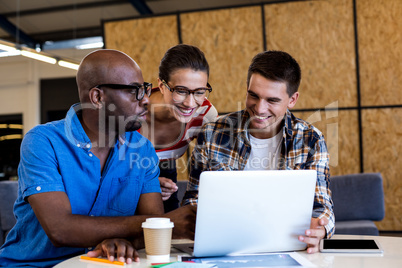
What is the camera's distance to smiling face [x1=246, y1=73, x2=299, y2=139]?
2277 millimetres

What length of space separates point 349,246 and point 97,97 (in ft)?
3.86

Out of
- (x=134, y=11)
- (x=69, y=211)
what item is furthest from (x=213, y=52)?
(x=134, y=11)

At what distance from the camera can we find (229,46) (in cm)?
548

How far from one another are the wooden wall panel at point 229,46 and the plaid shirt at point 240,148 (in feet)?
9.73

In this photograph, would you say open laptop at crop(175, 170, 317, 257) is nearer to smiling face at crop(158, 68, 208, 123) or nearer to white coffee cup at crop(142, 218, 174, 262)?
white coffee cup at crop(142, 218, 174, 262)

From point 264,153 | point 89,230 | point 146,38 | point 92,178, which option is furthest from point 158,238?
point 146,38

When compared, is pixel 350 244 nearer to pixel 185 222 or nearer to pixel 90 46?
pixel 185 222

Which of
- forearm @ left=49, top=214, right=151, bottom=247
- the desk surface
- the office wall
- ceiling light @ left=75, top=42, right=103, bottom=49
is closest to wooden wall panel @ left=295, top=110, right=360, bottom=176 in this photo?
the office wall

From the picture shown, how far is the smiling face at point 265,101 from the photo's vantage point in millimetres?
2277

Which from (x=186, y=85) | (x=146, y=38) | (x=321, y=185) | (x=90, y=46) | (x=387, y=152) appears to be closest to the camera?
(x=321, y=185)

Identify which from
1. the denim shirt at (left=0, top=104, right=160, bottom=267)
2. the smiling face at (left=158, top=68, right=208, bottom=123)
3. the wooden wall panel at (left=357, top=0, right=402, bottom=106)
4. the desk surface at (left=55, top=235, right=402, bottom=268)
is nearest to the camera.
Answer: the desk surface at (left=55, top=235, right=402, bottom=268)

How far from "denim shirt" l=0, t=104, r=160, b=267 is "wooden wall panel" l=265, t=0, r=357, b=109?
366cm

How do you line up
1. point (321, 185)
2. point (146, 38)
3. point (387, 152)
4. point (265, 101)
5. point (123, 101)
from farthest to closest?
point (146, 38) < point (387, 152) < point (265, 101) < point (321, 185) < point (123, 101)

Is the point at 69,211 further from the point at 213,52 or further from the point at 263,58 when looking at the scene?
the point at 213,52
